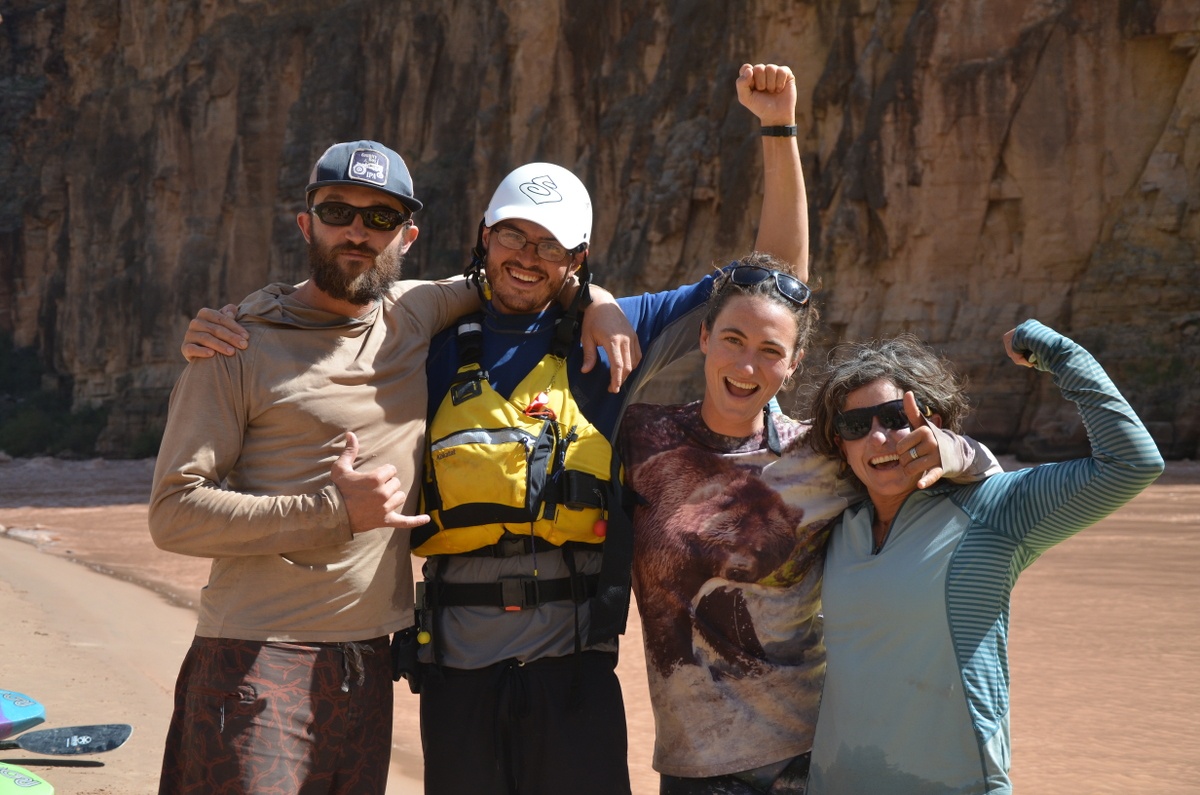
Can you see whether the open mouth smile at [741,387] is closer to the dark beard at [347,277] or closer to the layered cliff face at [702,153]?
the dark beard at [347,277]

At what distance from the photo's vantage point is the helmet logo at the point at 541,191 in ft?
10.6

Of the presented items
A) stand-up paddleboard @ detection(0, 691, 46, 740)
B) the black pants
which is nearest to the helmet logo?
the black pants

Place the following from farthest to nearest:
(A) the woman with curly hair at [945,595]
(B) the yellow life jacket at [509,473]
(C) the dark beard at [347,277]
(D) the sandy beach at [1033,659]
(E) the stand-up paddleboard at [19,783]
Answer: (D) the sandy beach at [1033,659]
(E) the stand-up paddleboard at [19,783]
(C) the dark beard at [347,277]
(B) the yellow life jacket at [509,473]
(A) the woman with curly hair at [945,595]

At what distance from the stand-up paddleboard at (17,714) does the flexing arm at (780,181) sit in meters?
4.39

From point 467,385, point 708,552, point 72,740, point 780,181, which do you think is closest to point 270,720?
point 467,385

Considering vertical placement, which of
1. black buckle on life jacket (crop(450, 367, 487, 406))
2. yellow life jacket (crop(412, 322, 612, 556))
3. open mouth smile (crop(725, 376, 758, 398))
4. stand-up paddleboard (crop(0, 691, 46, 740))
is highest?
open mouth smile (crop(725, 376, 758, 398))

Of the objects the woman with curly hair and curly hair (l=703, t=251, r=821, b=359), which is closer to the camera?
the woman with curly hair

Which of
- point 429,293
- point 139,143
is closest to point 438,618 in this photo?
point 429,293

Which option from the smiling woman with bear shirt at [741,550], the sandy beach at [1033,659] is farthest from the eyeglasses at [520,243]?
the sandy beach at [1033,659]

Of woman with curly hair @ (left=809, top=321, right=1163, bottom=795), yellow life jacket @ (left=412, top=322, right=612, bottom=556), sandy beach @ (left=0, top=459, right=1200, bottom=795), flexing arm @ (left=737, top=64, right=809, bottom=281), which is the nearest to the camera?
woman with curly hair @ (left=809, top=321, right=1163, bottom=795)

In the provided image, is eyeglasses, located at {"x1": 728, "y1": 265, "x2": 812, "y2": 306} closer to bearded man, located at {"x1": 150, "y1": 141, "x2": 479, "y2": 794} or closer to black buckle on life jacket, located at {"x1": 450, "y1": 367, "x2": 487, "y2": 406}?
black buckle on life jacket, located at {"x1": 450, "y1": 367, "x2": 487, "y2": 406}

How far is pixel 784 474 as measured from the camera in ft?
9.43

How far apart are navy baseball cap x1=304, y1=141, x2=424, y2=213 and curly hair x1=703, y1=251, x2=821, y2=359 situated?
0.83 metres

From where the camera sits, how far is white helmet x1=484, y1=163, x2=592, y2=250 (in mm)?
3217
